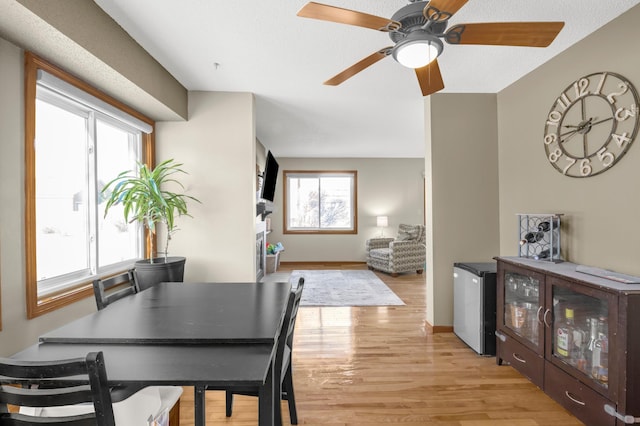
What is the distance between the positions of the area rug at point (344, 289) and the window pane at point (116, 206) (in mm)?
2141

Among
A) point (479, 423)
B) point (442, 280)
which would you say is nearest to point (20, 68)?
point (479, 423)

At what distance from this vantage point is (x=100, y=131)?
279cm

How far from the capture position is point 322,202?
8031 millimetres

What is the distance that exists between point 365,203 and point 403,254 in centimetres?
191

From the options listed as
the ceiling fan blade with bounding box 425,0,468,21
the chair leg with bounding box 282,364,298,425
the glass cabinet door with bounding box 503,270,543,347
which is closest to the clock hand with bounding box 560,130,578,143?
the glass cabinet door with bounding box 503,270,543,347

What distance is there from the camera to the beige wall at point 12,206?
5.76 feet

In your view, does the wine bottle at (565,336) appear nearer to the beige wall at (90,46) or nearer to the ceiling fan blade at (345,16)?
the ceiling fan blade at (345,16)

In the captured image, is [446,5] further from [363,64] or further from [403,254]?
[403,254]

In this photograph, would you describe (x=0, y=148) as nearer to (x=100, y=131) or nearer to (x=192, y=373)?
(x=100, y=131)

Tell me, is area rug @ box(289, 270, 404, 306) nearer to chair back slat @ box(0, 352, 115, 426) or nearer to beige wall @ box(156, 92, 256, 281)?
beige wall @ box(156, 92, 256, 281)

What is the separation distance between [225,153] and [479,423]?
3.08m

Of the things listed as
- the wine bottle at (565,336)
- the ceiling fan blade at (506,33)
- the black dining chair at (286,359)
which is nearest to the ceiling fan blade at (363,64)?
the ceiling fan blade at (506,33)

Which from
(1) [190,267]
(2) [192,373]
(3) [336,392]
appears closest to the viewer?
(2) [192,373]

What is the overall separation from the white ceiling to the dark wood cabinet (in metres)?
1.66
